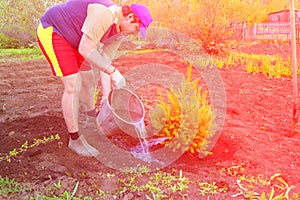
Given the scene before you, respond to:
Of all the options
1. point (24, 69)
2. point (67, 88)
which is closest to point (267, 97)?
point (67, 88)

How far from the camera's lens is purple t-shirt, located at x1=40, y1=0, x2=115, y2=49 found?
101 inches

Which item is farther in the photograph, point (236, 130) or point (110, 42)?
point (236, 130)

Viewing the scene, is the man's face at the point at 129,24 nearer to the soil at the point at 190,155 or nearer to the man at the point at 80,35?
the man at the point at 80,35

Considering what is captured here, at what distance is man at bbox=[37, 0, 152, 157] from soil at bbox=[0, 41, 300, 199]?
0.30 metres

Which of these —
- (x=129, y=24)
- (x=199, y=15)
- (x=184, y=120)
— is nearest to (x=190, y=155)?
(x=184, y=120)

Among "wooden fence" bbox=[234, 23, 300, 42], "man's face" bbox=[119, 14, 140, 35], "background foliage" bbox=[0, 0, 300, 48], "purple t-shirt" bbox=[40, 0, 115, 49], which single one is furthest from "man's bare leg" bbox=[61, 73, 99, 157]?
"wooden fence" bbox=[234, 23, 300, 42]

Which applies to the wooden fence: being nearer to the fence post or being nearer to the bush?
the bush

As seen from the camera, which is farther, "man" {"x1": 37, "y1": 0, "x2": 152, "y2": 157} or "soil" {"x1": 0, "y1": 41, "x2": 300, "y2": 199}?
"man" {"x1": 37, "y1": 0, "x2": 152, "y2": 157}

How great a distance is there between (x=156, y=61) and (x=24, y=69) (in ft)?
8.68

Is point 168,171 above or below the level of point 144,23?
below

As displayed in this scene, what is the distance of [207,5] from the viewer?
761 cm

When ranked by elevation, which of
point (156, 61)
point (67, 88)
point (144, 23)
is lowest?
point (156, 61)

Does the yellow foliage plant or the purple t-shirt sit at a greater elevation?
the purple t-shirt

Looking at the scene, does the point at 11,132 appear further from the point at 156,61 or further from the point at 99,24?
the point at 156,61
